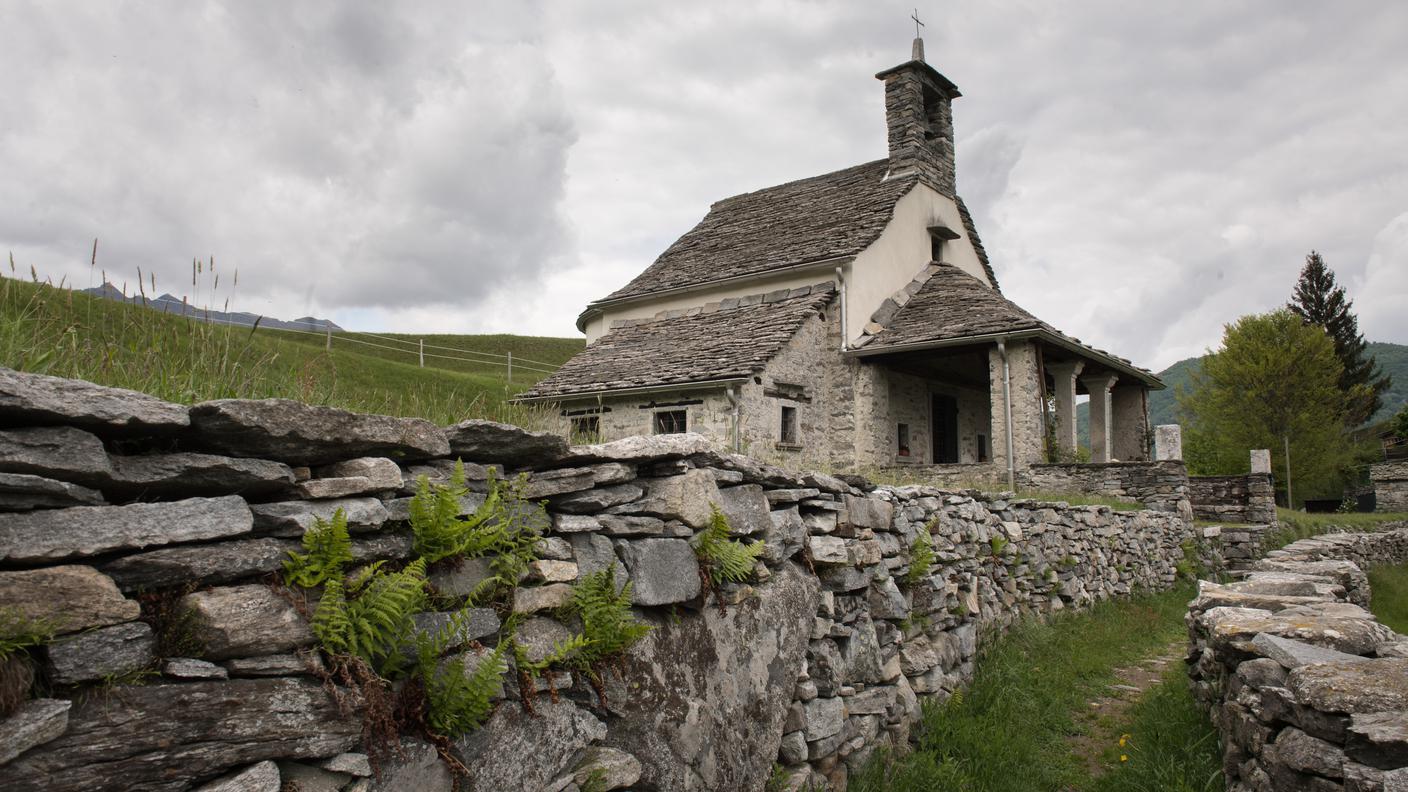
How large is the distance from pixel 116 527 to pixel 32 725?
1.69ft

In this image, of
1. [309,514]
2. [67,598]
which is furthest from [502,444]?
[67,598]

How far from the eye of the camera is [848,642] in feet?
18.8

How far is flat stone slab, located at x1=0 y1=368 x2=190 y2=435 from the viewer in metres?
2.15

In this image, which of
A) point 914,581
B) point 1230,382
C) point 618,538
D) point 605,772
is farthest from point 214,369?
point 1230,382

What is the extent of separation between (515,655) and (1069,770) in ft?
15.6

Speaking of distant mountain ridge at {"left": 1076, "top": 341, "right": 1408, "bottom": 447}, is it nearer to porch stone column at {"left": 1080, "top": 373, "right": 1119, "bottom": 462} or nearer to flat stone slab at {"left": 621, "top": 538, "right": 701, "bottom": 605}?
porch stone column at {"left": 1080, "top": 373, "right": 1119, "bottom": 462}

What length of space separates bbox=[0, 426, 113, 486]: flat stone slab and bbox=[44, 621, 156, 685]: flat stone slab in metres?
0.42

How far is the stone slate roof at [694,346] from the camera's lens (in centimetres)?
1628

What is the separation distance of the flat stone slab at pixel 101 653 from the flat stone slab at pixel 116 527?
0.22 m

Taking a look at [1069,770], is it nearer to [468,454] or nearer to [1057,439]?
[468,454]

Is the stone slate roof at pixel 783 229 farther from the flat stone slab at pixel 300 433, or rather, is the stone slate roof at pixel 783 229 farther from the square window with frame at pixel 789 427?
the flat stone slab at pixel 300 433

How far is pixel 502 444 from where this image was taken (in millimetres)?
3527

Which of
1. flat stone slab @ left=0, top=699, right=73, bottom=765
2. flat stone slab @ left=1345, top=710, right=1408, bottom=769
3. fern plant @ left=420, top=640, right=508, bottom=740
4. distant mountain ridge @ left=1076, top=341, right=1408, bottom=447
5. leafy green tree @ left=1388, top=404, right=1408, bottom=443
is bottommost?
flat stone slab @ left=1345, top=710, right=1408, bottom=769

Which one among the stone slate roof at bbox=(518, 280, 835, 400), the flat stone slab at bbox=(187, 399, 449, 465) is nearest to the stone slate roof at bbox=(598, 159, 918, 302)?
the stone slate roof at bbox=(518, 280, 835, 400)
